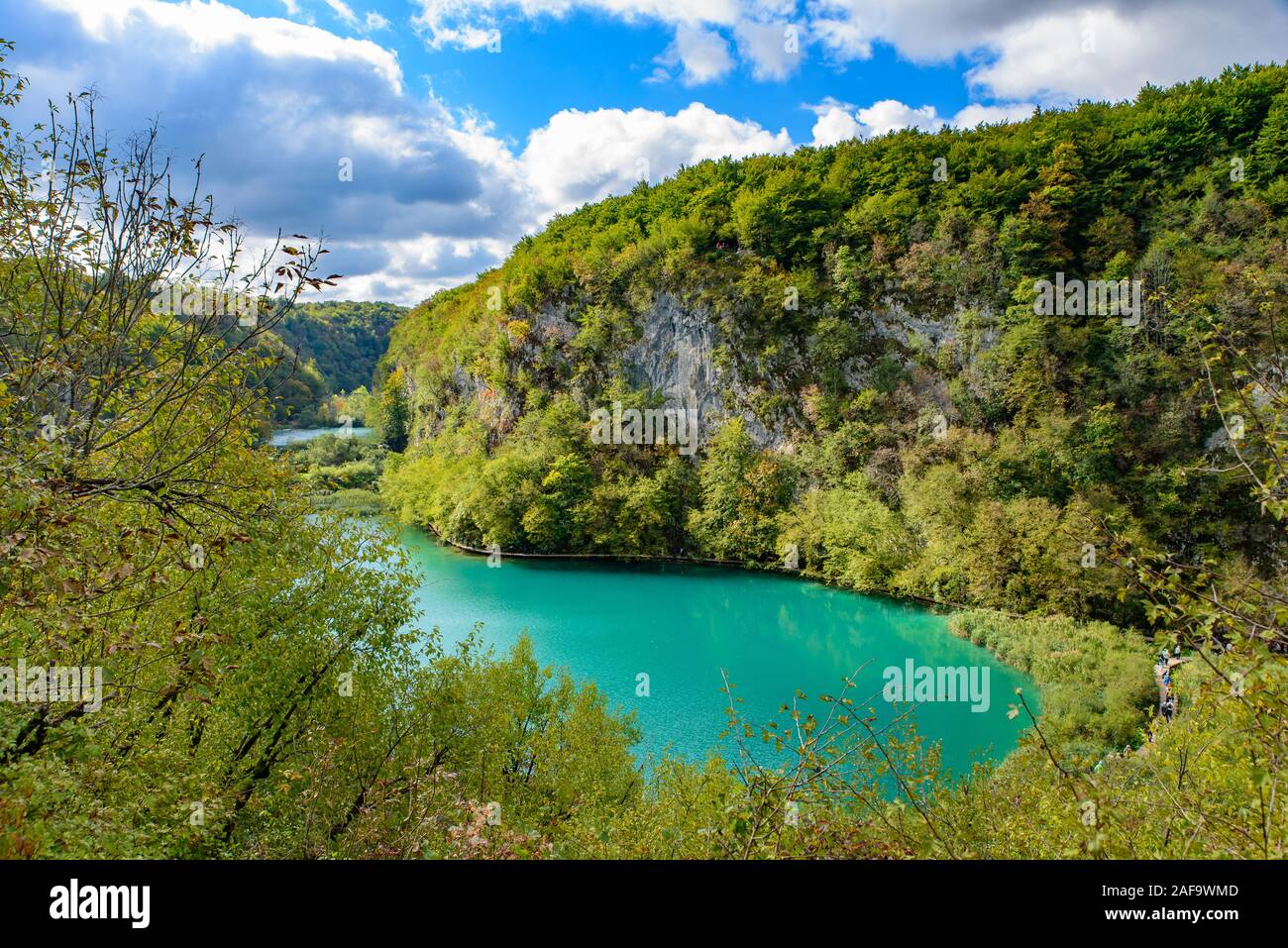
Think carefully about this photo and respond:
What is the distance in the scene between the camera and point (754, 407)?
34938 mm

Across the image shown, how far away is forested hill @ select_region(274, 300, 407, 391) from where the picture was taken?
74.0m

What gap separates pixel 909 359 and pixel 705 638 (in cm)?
1785

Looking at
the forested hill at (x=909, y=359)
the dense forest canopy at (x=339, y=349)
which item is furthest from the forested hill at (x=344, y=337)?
the forested hill at (x=909, y=359)

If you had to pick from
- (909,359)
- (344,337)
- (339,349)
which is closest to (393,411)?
(339,349)

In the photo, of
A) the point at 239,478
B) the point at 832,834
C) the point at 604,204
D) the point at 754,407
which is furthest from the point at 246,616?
the point at 604,204

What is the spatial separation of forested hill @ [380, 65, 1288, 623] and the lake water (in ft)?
8.61

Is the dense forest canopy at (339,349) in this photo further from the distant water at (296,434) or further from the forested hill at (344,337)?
the distant water at (296,434)

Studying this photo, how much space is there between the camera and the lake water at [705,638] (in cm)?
1666

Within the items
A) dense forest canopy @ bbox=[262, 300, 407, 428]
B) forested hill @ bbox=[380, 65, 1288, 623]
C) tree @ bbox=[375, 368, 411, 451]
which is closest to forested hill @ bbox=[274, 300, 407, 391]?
dense forest canopy @ bbox=[262, 300, 407, 428]

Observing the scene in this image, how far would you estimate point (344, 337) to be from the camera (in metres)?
84.4

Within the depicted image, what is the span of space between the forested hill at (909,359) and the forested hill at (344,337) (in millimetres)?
38635

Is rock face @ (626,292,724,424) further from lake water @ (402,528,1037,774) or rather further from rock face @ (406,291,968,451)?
lake water @ (402,528,1037,774)

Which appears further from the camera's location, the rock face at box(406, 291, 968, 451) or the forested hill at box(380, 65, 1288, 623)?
the rock face at box(406, 291, 968, 451)

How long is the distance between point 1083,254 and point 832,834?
3295cm
